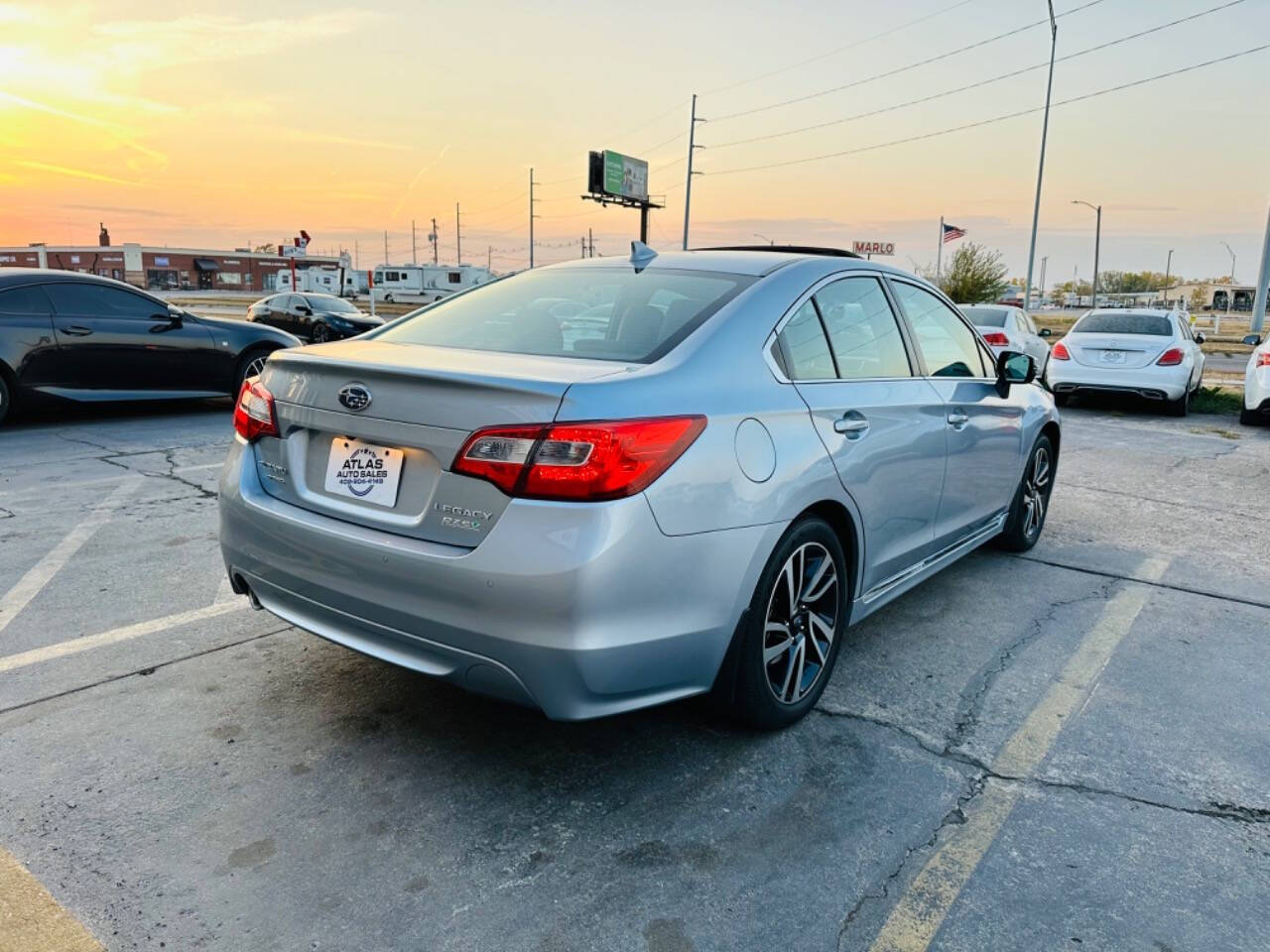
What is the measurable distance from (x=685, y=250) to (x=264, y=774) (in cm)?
257

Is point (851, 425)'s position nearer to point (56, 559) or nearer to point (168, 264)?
point (56, 559)

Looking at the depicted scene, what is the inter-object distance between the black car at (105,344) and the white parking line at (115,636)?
19.1 ft

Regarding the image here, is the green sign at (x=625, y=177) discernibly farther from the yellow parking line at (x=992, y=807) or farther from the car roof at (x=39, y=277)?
the yellow parking line at (x=992, y=807)

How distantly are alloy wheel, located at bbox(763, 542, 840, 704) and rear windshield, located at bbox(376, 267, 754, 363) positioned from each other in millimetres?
860

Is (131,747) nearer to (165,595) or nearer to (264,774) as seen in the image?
(264,774)

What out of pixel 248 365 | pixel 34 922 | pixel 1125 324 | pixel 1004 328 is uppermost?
pixel 1125 324

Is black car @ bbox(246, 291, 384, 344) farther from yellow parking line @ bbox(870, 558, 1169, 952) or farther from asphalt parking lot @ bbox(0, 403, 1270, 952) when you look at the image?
yellow parking line @ bbox(870, 558, 1169, 952)

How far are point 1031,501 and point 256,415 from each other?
4.27 meters

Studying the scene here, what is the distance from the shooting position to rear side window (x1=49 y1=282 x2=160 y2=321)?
340 inches

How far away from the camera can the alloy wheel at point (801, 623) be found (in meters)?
2.98

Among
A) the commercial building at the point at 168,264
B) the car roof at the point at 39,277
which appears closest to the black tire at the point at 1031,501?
the car roof at the point at 39,277

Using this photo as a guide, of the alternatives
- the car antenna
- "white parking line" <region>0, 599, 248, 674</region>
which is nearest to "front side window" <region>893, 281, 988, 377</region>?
the car antenna

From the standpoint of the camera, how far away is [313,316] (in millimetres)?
23312

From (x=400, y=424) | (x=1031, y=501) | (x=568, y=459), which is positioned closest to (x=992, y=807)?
(x=568, y=459)
